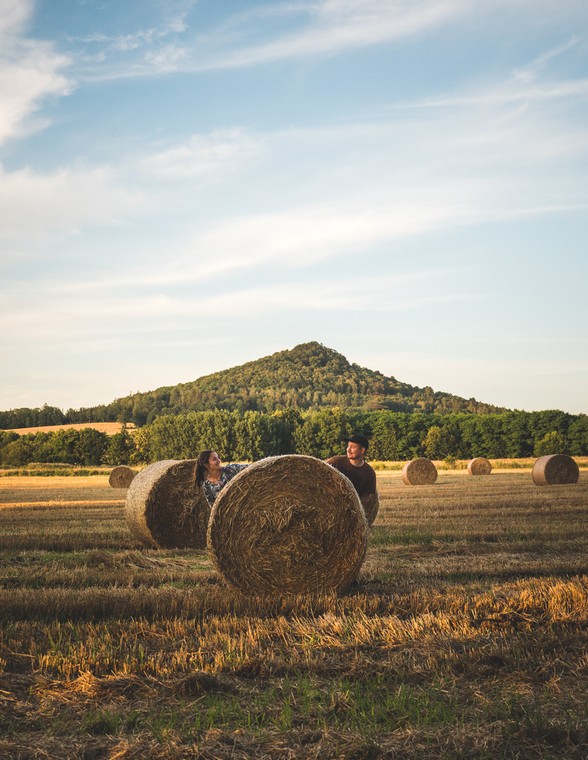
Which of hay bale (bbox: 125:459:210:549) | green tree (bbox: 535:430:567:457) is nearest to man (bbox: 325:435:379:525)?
hay bale (bbox: 125:459:210:549)

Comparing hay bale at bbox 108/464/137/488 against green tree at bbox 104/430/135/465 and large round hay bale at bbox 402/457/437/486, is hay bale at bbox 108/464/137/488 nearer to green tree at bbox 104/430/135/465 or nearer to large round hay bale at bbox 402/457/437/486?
large round hay bale at bbox 402/457/437/486

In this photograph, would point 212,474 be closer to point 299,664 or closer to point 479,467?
point 299,664

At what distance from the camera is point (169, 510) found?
533 inches

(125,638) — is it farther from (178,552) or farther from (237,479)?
(178,552)

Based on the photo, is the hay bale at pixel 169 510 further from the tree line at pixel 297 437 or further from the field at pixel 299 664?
the tree line at pixel 297 437

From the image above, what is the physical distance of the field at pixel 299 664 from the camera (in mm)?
4297

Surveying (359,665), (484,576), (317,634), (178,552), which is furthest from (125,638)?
(178,552)

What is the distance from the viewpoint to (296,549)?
8.73 metres

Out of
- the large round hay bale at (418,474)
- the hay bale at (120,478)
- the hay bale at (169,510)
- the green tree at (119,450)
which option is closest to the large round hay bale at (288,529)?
the hay bale at (169,510)

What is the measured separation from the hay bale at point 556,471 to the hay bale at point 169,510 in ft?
59.7

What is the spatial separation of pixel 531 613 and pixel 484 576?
7.71 feet

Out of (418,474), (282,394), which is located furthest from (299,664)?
(282,394)

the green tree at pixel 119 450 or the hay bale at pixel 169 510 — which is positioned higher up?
the hay bale at pixel 169 510

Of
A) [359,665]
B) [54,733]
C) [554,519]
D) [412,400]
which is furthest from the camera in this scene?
[412,400]
